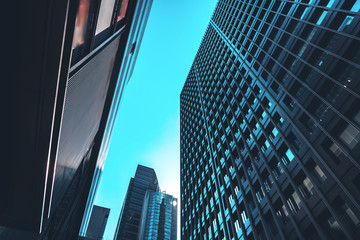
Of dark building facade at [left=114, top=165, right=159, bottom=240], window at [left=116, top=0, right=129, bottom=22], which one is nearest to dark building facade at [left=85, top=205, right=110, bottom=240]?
dark building facade at [left=114, top=165, right=159, bottom=240]

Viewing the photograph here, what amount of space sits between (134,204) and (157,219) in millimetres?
23519

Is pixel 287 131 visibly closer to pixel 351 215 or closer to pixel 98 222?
pixel 351 215

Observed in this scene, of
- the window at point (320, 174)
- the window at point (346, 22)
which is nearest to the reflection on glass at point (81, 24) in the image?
the window at point (320, 174)

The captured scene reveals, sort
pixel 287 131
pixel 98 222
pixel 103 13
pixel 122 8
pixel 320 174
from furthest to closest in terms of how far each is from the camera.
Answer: pixel 98 222 → pixel 287 131 → pixel 320 174 → pixel 122 8 → pixel 103 13

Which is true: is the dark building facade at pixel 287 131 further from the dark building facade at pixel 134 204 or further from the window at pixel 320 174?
the dark building facade at pixel 134 204

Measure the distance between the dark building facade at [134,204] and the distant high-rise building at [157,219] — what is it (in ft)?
22.6

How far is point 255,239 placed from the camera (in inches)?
742

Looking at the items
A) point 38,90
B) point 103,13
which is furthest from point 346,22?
point 38,90

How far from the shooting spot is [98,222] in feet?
457

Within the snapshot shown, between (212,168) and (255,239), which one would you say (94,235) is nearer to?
(212,168)

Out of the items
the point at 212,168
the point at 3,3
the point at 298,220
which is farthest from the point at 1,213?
the point at 212,168

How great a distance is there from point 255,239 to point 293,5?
26064 mm

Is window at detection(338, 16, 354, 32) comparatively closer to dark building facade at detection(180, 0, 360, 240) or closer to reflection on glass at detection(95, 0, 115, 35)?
dark building facade at detection(180, 0, 360, 240)

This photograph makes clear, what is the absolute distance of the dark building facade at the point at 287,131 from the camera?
44.1 ft
